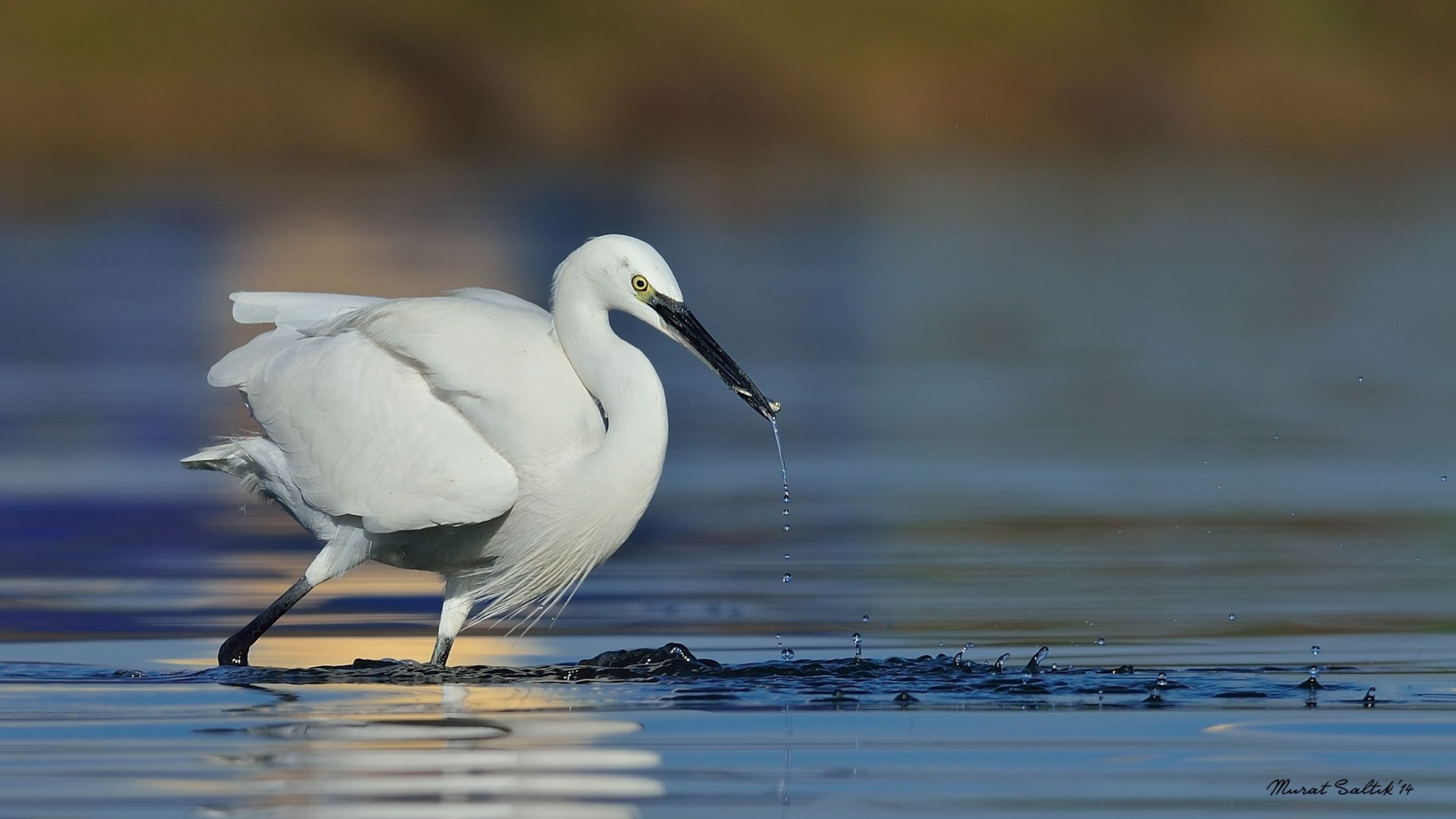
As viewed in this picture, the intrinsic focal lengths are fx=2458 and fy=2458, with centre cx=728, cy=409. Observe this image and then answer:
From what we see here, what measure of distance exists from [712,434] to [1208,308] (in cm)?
861

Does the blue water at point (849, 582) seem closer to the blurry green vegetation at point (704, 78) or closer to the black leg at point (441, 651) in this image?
the black leg at point (441, 651)

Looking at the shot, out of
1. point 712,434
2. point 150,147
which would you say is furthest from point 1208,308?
point 150,147

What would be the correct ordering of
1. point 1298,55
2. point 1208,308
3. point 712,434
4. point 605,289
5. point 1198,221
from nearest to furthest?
point 605,289 < point 712,434 < point 1208,308 < point 1198,221 < point 1298,55

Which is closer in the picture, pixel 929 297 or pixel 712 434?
pixel 712 434

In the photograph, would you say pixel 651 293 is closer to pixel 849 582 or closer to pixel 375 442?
pixel 375 442

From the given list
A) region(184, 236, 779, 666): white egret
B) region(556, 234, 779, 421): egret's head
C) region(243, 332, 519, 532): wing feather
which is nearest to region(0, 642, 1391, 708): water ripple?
region(184, 236, 779, 666): white egret

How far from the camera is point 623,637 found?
31.0ft

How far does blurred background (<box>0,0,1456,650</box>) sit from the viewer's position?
10977mm

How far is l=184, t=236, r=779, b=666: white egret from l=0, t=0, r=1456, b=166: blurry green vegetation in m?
35.2

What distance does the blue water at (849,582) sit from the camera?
22.4 ft

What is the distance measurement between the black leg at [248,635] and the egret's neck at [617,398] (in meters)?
1.23

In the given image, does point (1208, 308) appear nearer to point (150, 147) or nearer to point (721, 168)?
point (721, 168)

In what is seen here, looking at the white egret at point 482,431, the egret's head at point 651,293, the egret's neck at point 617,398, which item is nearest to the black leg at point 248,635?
the white egret at point 482,431
